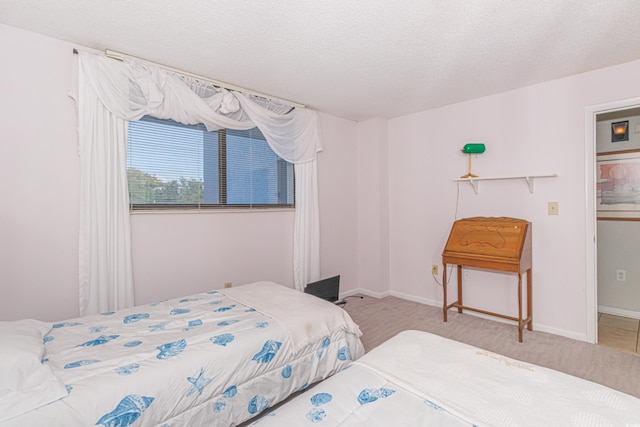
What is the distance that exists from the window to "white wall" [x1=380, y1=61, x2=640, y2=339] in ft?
5.14

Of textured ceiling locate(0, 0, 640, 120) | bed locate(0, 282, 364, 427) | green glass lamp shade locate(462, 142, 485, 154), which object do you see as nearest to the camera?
bed locate(0, 282, 364, 427)

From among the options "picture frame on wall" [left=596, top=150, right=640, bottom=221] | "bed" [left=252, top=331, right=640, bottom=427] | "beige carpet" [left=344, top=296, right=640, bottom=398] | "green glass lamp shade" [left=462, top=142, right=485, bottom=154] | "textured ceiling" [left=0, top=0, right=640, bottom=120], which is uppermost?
"textured ceiling" [left=0, top=0, right=640, bottom=120]

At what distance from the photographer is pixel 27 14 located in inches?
74.2

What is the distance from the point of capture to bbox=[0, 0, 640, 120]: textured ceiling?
180 centimetres

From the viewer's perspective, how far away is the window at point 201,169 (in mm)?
2555

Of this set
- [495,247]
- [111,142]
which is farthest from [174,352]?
[495,247]

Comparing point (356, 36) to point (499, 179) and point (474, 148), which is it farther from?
point (499, 179)

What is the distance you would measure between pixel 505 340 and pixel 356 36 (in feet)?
9.13

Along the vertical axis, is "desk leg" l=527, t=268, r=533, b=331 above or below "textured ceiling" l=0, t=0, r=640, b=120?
below

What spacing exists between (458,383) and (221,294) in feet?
5.74

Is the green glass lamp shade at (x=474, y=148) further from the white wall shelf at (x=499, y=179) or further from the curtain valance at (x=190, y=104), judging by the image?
the curtain valance at (x=190, y=104)

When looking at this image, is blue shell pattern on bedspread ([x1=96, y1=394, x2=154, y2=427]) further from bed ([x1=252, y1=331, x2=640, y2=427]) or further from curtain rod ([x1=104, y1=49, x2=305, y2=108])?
curtain rod ([x1=104, y1=49, x2=305, y2=108])

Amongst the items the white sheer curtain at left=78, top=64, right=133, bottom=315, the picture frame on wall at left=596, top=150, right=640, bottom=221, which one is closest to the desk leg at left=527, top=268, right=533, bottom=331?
the picture frame on wall at left=596, top=150, right=640, bottom=221

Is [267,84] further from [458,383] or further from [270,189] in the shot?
[458,383]
